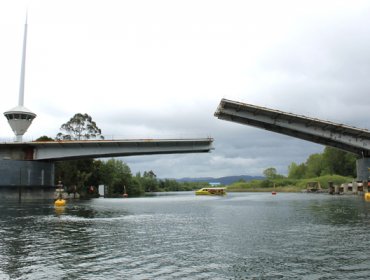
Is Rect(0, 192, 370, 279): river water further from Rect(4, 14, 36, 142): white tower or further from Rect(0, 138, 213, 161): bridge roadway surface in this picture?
Rect(4, 14, 36, 142): white tower

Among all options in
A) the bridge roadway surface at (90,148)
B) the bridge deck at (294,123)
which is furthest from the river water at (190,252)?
the bridge roadway surface at (90,148)

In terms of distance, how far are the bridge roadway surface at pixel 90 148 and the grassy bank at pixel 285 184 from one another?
57489 millimetres

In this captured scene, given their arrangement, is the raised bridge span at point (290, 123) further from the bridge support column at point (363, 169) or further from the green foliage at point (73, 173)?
the green foliage at point (73, 173)

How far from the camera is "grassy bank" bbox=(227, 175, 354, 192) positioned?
11162 cm

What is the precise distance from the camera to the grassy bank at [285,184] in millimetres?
111625

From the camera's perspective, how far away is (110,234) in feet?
67.8

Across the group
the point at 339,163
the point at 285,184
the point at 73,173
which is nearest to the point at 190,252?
the point at 73,173

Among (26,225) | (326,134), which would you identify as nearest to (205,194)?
(326,134)

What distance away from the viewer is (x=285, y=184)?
145 m

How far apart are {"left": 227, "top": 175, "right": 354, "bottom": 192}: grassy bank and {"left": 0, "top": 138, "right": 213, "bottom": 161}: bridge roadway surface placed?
5749cm

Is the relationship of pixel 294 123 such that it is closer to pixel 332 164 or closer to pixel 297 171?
pixel 332 164

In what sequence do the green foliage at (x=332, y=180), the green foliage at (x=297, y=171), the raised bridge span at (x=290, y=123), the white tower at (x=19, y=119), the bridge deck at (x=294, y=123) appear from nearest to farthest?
1. the raised bridge span at (x=290, y=123)
2. the bridge deck at (x=294, y=123)
3. the white tower at (x=19, y=119)
4. the green foliage at (x=332, y=180)
5. the green foliage at (x=297, y=171)

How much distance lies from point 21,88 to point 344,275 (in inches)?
3007

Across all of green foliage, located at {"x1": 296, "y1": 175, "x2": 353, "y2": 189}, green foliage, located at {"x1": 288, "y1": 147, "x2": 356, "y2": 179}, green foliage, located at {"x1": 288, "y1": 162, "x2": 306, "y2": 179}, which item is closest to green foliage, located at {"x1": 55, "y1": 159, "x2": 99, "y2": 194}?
green foliage, located at {"x1": 296, "y1": 175, "x2": 353, "y2": 189}
